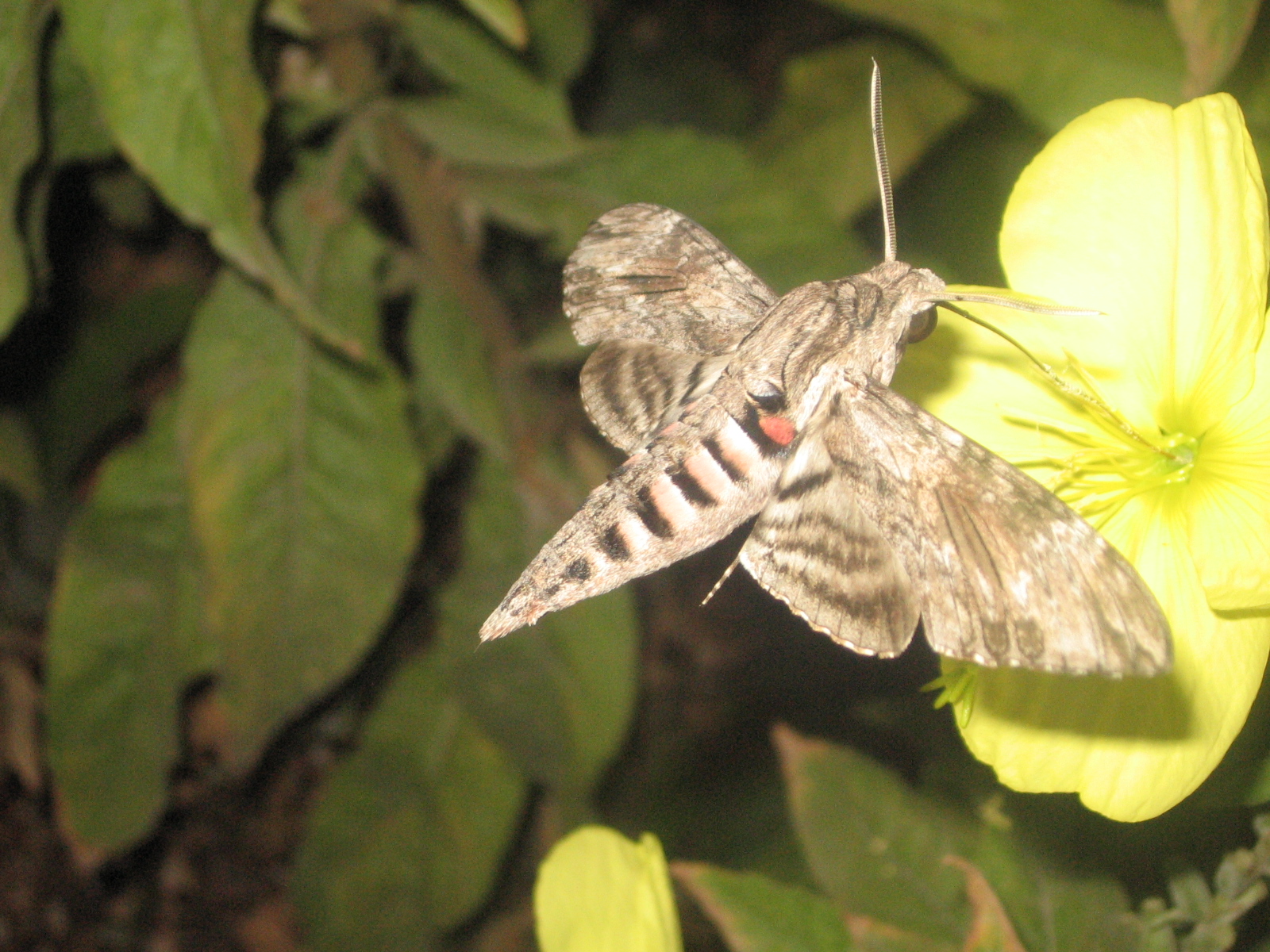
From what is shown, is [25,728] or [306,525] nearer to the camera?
[306,525]

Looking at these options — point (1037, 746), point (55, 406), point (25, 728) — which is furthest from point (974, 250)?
point (25, 728)

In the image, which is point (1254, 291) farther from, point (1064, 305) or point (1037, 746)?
point (1037, 746)

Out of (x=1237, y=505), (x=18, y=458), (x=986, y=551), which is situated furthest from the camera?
(x=18, y=458)

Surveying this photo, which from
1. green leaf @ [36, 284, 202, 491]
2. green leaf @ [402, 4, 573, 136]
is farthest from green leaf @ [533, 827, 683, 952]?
green leaf @ [36, 284, 202, 491]

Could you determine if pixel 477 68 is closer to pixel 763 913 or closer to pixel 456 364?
pixel 456 364

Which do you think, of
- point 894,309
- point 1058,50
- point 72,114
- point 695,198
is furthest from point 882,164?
point 72,114

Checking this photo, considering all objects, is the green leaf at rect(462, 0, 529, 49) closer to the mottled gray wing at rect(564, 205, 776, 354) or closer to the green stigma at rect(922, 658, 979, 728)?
the mottled gray wing at rect(564, 205, 776, 354)
